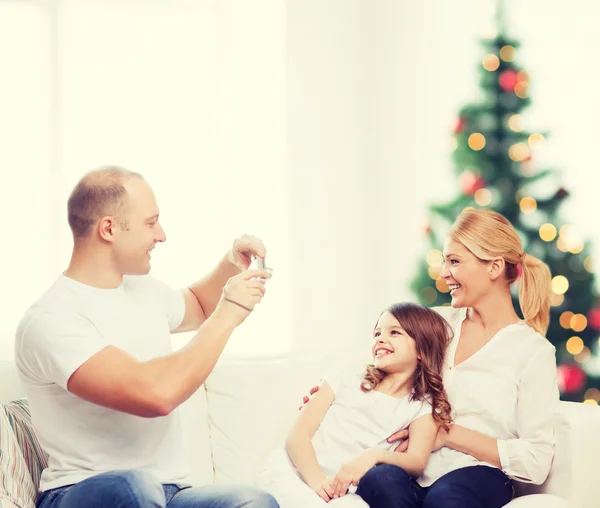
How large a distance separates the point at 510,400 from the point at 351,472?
489 millimetres

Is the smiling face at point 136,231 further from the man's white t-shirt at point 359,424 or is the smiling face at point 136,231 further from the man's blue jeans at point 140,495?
the man's white t-shirt at point 359,424

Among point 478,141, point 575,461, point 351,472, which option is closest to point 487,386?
point 575,461

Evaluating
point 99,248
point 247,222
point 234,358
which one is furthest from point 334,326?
point 99,248

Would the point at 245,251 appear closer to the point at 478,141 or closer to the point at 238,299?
the point at 238,299

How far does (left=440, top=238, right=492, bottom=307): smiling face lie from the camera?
2.32 m

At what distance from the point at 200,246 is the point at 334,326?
3.11ft

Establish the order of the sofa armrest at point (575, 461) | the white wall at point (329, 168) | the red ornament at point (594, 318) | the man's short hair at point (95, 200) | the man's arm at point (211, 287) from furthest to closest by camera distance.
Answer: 1. the white wall at point (329, 168)
2. the red ornament at point (594, 318)
3. the man's arm at point (211, 287)
4. the sofa armrest at point (575, 461)
5. the man's short hair at point (95, 200)

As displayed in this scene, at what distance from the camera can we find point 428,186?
468 centimetres

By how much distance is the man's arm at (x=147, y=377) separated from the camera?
65.4 inches

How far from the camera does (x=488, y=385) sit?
7.30 feet

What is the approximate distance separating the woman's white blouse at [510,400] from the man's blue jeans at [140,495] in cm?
65

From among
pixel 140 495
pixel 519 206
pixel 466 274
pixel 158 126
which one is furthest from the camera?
pixel 158 126

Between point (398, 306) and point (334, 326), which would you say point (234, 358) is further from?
point (334, 326)

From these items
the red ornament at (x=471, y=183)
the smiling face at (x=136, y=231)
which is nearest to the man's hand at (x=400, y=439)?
the smiling face at (x=136, y=231)
